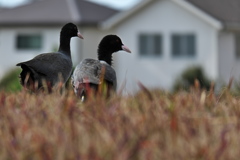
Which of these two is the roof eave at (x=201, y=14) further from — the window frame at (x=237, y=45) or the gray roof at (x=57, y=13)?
the gray roof at (x=57, y=13)

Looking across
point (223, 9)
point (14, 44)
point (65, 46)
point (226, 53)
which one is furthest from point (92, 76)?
point (14, 44)

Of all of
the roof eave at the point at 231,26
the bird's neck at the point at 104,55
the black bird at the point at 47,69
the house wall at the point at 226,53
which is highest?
the bird's neck at the point at 104,55

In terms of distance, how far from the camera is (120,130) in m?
4.14

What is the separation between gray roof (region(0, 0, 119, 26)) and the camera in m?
38.8

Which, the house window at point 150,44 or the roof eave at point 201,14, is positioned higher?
the roof eave at point 201,14

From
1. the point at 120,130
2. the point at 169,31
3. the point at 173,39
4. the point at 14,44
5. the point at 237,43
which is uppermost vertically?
the point at 120,130

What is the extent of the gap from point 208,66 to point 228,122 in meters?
33.1

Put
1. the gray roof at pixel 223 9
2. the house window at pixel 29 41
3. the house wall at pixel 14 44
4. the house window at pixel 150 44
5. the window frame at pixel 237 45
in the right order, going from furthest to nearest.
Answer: the house window at pixel 29 41, the house wall at pixel 14 44, the window frame at pixel 237 45, the house window at pixel 150 44, the gray roof at pixel 223 9

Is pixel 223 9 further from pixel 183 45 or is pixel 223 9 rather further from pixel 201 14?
pixel 183 45

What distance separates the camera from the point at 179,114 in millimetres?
4660

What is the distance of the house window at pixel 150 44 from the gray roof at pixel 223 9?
8.78ft

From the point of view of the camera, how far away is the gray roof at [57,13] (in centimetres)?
3879

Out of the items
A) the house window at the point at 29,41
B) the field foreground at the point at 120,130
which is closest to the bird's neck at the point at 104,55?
the field foreground at the point at 120,130

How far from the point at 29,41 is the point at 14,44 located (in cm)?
90
